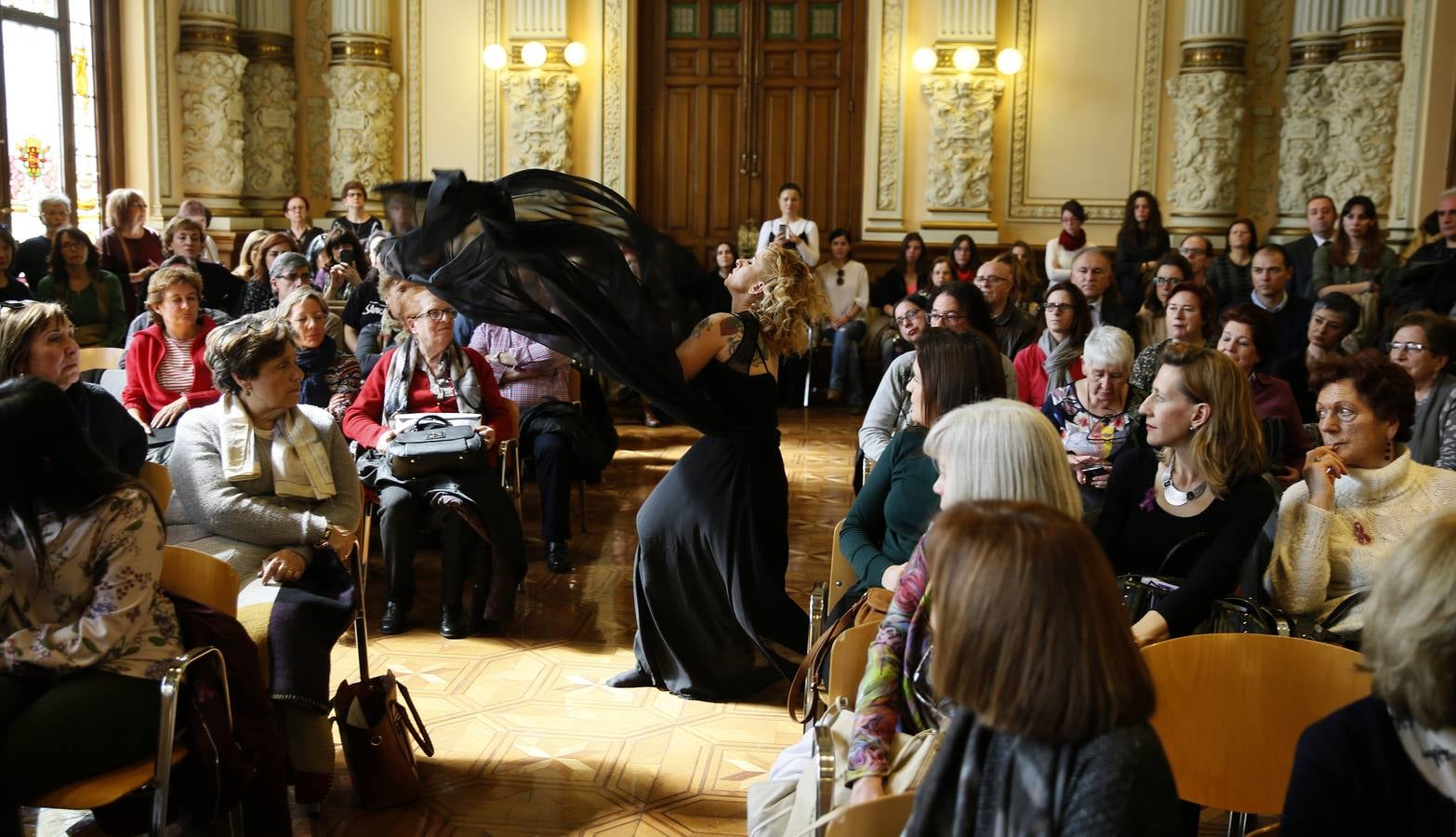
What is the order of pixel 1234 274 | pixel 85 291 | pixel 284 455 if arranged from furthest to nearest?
pixel 1234 274 < pixel 85 291 < pixel 284 455

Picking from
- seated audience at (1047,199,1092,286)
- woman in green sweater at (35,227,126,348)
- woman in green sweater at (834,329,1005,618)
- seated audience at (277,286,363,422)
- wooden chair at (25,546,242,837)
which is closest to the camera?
wooden chair at (25,546,242,837)

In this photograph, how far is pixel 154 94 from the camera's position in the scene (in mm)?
10094

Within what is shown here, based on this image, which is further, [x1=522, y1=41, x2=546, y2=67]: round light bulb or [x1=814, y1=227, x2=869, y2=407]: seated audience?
[x1=522, y1=41, x2=546, y2=67]: round light bulb

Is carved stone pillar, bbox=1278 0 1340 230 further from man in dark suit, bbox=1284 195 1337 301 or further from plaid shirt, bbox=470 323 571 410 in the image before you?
plaid shirt, bbox=470 323 571 410

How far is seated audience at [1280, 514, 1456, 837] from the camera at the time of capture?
61.0 inches

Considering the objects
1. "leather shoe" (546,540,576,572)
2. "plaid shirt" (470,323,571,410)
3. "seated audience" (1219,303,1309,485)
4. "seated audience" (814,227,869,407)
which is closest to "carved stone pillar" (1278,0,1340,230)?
"seated audience" (814,227,869,407)

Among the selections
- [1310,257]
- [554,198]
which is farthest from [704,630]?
[1310,257]

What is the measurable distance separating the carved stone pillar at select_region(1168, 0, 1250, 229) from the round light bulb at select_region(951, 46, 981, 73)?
1646 millimetres

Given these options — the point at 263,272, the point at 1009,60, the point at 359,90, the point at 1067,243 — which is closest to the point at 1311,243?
the point at 1067,243

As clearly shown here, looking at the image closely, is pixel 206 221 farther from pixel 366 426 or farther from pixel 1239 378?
pixel 1239 378

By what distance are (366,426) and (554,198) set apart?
5.66ft

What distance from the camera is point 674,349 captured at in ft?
12.5

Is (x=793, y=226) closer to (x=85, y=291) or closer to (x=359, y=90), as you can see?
(x=359, y=90)

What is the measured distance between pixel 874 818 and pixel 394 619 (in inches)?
126
